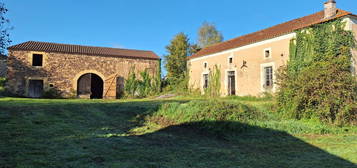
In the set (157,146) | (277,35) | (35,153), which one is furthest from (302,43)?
(35,153)

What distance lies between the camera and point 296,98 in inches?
306

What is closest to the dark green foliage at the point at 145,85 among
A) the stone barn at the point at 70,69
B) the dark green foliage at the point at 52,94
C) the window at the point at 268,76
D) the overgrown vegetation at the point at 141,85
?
the overgrown vegetation at the point at 141,85

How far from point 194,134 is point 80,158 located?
304cm

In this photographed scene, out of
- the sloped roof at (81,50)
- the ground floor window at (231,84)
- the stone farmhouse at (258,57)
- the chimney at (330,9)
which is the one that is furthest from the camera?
the sloped roof at (81,50)

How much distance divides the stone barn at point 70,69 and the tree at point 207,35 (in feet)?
41.9

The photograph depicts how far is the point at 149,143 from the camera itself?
486 cm

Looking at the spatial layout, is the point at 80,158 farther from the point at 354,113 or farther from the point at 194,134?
the point at 354,113

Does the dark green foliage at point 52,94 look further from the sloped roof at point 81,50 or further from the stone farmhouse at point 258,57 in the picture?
the stone farmhouse at point 258,57

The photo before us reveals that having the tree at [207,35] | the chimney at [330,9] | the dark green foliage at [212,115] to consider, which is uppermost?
the tree at [207,35]

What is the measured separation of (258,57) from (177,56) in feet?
41.0

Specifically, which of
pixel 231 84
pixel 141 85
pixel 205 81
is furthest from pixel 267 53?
pixel 141 85

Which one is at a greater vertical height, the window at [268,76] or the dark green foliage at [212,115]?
the window at [268,76]

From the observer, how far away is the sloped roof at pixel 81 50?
16125 millimetres

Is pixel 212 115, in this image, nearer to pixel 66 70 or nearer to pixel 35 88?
pixel 66 70
